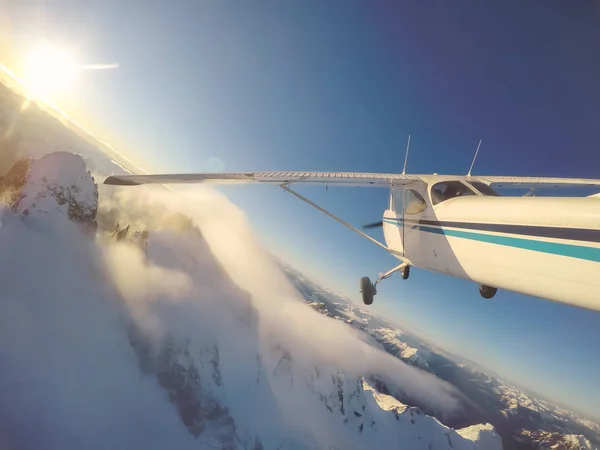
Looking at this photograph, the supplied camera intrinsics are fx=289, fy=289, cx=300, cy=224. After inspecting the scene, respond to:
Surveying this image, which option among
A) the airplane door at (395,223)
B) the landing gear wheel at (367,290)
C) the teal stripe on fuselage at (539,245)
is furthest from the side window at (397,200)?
the landing gear wheel at (367,290)

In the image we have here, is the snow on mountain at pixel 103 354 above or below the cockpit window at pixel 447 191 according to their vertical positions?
below

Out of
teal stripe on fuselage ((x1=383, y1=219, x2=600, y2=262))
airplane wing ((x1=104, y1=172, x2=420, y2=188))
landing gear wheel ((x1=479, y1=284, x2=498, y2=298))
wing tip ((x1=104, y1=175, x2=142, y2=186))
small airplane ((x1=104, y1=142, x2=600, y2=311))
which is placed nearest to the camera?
teal stripe on fuselage ((x1=383, y1=219, x2=600, y2=262))

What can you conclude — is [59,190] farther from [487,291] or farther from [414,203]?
[487,291]

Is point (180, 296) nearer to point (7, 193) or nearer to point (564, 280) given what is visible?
point (7, 193)

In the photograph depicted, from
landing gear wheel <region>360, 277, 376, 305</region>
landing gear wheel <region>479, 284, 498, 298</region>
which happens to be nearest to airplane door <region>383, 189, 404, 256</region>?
landing gear wheel <region>360, 277, 376, 305</region>

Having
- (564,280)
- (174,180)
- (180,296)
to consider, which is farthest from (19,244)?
(564,280)

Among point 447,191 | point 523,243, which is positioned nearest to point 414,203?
point 447,191

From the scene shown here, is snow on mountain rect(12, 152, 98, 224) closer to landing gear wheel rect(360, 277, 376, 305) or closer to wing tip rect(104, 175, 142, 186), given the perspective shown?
wing tip rect(104, 175, 142, 186)

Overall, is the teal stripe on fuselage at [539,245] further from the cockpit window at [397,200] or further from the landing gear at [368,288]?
the landing gear at [368,288]
